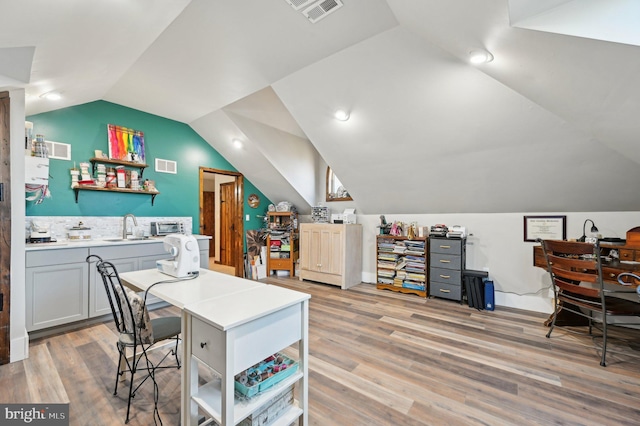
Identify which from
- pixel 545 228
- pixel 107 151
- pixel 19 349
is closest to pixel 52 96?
pixel 107 151

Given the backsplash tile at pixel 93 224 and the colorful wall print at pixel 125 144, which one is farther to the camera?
the colorful wall print at pixel 125 144

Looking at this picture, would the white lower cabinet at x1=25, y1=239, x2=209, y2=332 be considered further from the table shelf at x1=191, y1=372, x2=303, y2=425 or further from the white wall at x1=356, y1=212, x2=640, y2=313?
→ the white wall at x1=356, y1=212, x2=640, y2=313

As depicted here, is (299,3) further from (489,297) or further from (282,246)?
(282,246)

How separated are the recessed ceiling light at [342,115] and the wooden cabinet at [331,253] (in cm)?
176

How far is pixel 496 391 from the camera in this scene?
1826 mm

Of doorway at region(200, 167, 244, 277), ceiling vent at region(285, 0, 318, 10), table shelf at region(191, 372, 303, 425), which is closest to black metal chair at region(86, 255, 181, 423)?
table shelf at region(191, 372, 303, 425)

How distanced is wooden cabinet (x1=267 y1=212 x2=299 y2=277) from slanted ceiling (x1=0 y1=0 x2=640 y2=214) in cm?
164

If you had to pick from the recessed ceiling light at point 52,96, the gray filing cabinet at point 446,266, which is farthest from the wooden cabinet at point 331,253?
the recessed ceiling light at point 52,96

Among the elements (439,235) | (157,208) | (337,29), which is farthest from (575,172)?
(157,208)

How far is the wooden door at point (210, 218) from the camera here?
722 centimetres

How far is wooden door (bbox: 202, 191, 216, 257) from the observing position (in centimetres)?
722

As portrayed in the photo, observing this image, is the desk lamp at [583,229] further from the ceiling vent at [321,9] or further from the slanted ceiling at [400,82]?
the ceiling vent at [321,9]

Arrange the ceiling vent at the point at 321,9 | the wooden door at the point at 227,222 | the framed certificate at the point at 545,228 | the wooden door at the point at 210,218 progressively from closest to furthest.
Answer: the ceiling vent at the point at 321,9
the framed certificate at the point at 545,228
the wooden door at the point at 227,222
the wooden door at the point at 210,218

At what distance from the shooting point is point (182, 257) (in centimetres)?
180
